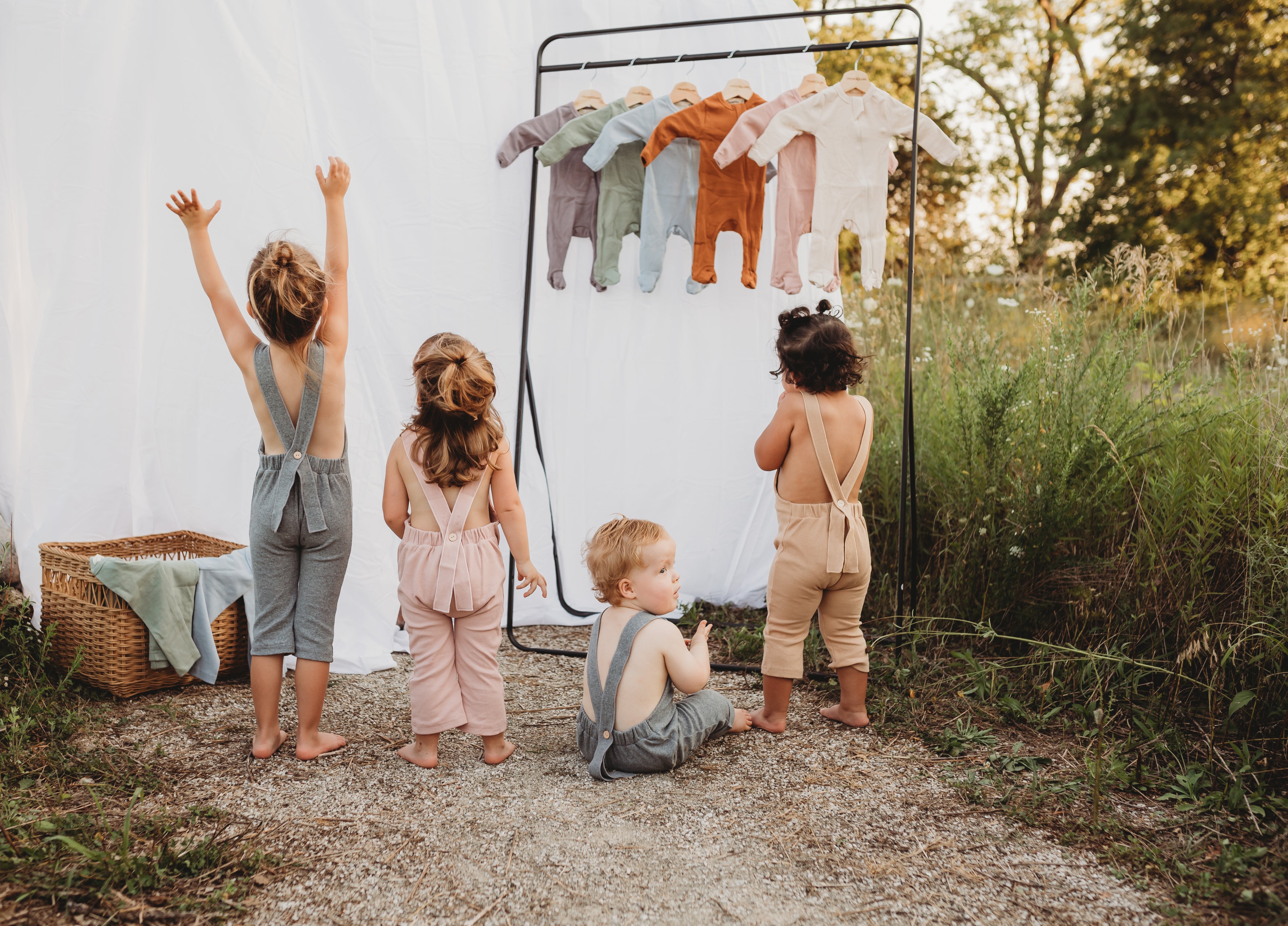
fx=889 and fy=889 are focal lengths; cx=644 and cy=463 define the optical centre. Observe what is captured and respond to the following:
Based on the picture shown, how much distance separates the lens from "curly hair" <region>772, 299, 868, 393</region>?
258 centimetres

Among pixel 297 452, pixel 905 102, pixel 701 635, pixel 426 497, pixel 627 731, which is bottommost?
pixel 627 731

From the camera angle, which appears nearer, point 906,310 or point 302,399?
point 302,399

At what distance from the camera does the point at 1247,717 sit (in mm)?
2371

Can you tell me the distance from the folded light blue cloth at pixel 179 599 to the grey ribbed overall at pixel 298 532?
Answer: 39cm

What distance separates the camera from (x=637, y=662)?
92.0 inches

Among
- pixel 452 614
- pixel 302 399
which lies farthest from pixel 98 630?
pixel 452 614

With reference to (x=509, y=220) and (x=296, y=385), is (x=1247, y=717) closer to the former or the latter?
(x=296, y=385)

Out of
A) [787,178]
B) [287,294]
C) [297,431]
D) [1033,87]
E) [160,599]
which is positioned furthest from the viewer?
[1033,87]

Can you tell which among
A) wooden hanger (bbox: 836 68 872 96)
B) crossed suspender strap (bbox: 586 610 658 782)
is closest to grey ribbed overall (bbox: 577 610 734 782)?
crossed suspender strap (bbox: 586 610 658 782)

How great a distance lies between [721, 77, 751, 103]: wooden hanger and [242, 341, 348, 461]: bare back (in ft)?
5.84

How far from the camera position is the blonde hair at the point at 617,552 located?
2.36 m

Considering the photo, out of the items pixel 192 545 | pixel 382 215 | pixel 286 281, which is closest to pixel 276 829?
pixel 286 281

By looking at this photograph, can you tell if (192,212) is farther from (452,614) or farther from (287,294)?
(452,614)

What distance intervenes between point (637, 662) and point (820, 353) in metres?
1.03
